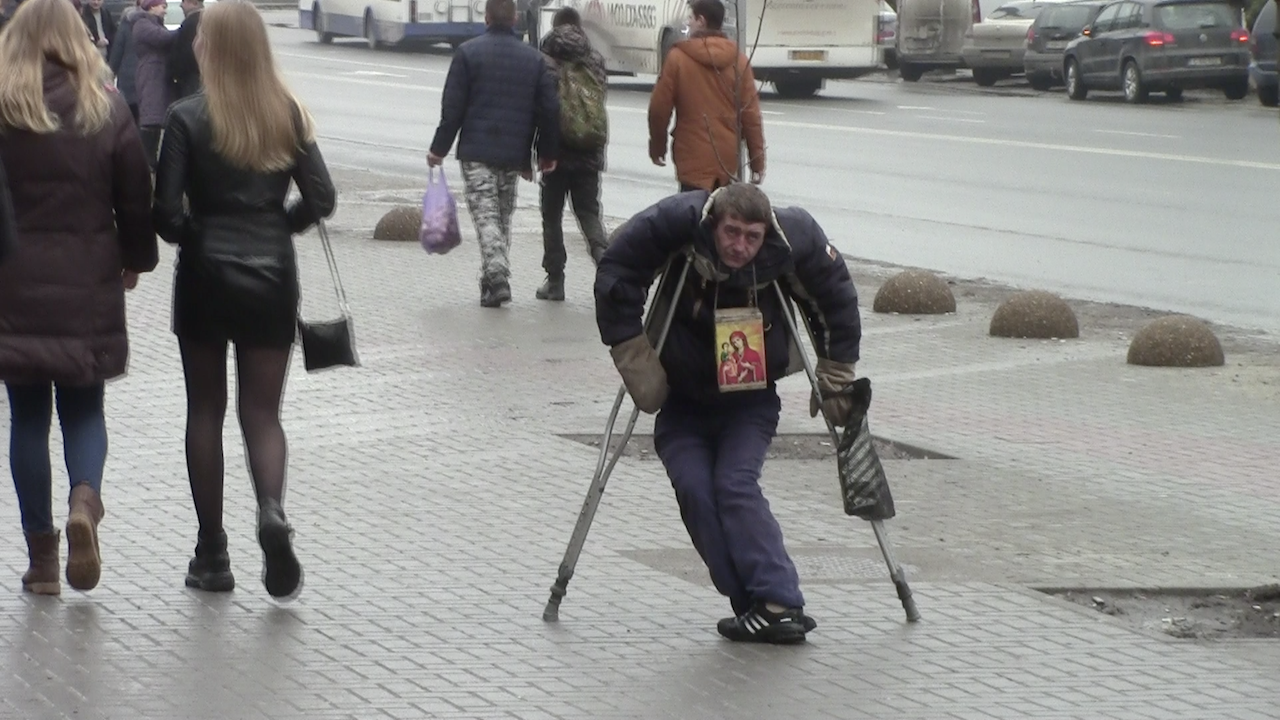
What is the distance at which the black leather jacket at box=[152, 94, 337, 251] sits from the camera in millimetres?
6445

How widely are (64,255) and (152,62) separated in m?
11.1

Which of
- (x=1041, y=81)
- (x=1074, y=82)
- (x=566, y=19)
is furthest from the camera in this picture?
(x=1041, y=81)

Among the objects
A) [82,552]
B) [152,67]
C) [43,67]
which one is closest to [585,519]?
[82,552]

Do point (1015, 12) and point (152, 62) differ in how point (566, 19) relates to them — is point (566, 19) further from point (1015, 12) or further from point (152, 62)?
point (1015, 12)

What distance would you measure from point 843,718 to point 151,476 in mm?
3790

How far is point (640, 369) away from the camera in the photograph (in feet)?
20.7

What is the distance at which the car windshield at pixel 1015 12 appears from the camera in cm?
3884

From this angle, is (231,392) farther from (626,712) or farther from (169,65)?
(169,65)

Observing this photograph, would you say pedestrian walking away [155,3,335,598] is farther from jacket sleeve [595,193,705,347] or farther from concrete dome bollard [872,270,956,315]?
concrete dome bollard [872,270,956,315]

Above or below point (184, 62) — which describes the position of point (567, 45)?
above

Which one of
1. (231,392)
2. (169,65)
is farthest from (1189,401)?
(169,65)

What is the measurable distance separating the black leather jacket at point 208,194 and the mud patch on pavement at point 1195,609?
264 cm

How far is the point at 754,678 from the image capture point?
582 centimetres

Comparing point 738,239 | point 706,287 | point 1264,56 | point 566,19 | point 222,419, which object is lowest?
point 222,419
